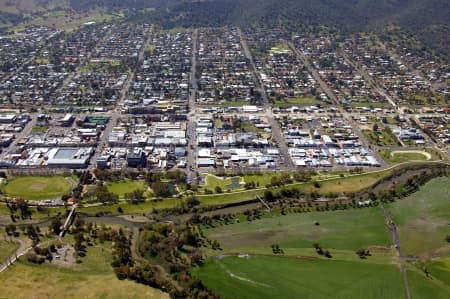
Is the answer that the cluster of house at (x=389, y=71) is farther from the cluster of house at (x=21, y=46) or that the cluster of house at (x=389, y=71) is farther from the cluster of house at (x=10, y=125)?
the cluster of house at (x=21, y=46)

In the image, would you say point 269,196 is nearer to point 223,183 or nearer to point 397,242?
point 223,183

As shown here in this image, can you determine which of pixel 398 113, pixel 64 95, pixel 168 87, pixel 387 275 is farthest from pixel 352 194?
pixel 64 95

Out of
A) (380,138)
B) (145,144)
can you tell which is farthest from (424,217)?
(145,144)

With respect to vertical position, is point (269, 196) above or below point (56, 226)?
below

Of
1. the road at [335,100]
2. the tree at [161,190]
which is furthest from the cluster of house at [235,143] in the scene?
the road at [335,100]

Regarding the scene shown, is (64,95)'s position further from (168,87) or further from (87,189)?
(87,189)

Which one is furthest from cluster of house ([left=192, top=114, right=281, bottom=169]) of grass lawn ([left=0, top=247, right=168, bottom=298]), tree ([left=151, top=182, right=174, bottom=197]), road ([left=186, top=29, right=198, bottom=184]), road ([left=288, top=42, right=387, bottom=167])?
grass lawn ([left=0, top=247, right=168, bottom=298])
